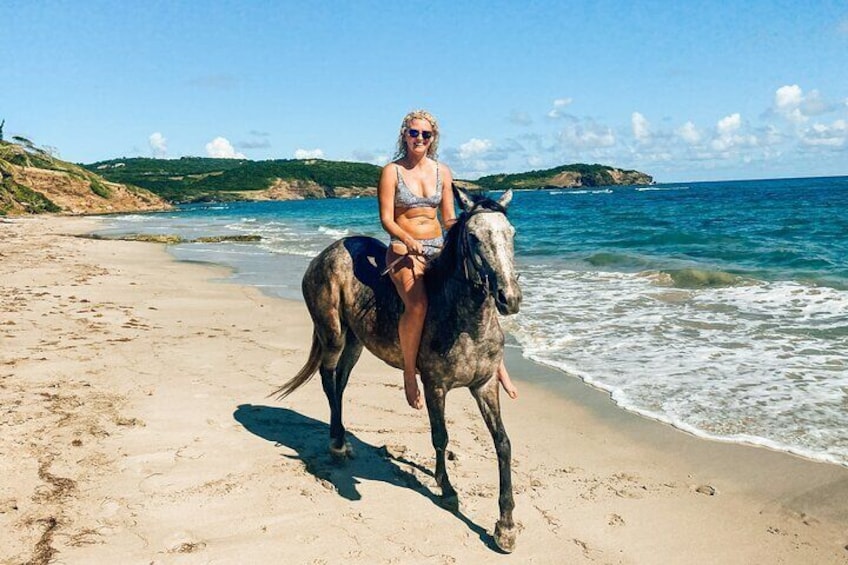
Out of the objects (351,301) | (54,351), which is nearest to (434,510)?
(351,301)

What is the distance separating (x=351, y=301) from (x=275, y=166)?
178 m

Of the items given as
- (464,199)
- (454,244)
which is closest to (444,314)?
(454,244)

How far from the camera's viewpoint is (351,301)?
5.27 meters

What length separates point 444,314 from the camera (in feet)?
14.2

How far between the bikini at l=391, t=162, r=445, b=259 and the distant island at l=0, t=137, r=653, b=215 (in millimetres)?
48540

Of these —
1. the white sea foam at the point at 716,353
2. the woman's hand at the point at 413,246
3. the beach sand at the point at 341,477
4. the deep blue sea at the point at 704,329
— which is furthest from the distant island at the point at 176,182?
the woman's hand at the point at 413,246

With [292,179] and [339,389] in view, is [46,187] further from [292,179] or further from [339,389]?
[292,179]

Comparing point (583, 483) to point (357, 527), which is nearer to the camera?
point (357, 527)

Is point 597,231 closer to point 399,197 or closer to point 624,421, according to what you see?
point 624,421

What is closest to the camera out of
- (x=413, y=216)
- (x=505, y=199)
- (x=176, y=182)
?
(x=505, y=199)

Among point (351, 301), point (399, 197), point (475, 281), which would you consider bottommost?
point (351, 301)

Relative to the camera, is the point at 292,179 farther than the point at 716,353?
Yes

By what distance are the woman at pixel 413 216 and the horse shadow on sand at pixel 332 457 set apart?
0.86m

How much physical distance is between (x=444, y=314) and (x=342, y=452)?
1949mm
